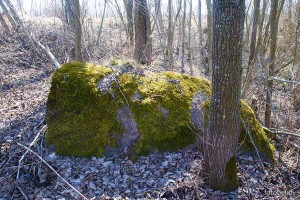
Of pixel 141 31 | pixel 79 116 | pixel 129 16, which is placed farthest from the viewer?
pixel 129 16

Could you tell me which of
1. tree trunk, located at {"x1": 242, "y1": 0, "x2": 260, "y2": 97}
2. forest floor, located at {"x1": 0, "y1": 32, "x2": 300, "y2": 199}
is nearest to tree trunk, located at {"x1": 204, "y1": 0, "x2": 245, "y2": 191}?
forest floor, located at {"x1": 0, "y1": 32, "x2": 300, "y2": 199}

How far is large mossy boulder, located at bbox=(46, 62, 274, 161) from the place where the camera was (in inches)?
155

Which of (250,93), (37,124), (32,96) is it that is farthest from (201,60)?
(37,124)

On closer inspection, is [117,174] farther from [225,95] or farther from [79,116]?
[225,95]

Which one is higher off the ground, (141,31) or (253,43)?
(141,31)

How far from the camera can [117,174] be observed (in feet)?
11.9

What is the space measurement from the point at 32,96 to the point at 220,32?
4585mm

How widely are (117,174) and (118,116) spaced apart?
34.9 inches

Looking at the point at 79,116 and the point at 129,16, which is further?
the point at 129,16

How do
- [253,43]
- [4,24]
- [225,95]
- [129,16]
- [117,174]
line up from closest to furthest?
1. [225,95]
2. [117,174]
3. [253,43]
4. [129,16]
5. [4,24]

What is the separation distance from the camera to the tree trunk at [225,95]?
2.81m

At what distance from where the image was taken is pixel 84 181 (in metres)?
3.47

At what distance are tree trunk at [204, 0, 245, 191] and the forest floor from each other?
237 mm

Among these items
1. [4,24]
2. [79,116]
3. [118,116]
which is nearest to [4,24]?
[4,24]
